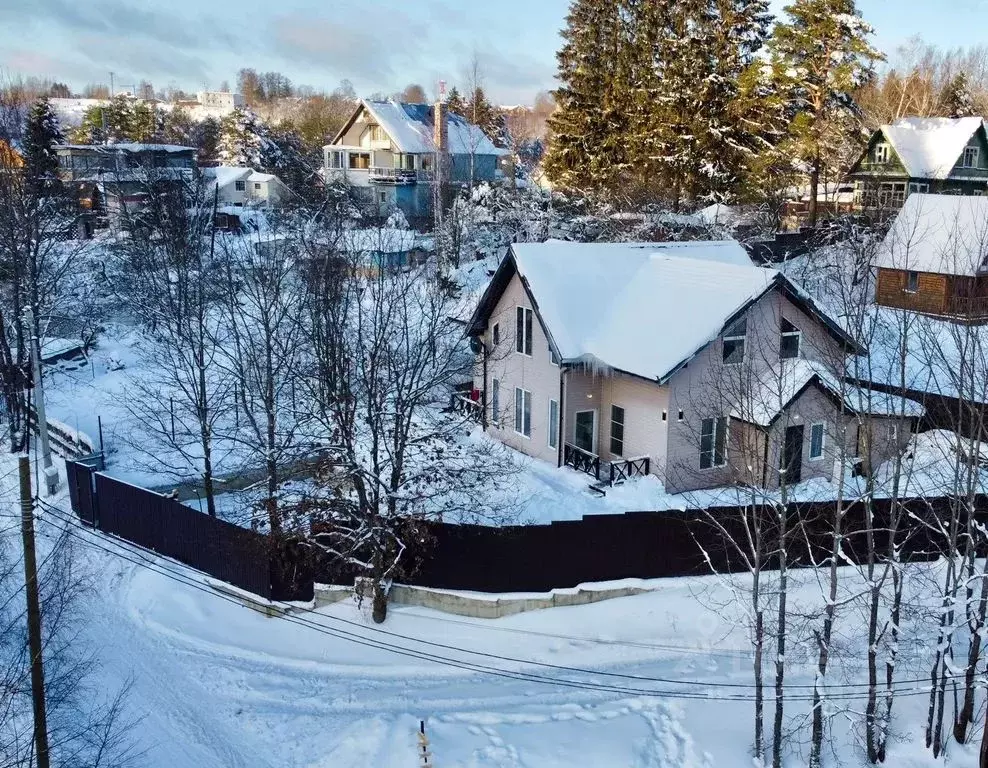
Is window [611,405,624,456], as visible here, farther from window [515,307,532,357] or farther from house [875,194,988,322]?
house [875,194,988,322]

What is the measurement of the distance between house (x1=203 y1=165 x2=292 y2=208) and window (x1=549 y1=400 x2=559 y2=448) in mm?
48869

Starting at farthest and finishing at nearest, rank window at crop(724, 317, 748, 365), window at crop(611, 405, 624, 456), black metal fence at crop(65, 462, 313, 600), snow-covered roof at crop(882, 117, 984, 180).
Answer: snow-covered roof at crop(882, 117, 984, 180), window at crop(611, 405, 624, 456), window at crop(724, 317, 748, 365), black metal fence at crop(65, 462, 313, 600)

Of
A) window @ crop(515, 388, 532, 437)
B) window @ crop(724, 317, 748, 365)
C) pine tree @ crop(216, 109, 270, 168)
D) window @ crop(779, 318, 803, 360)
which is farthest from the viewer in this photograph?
pine tree @ crop(216, 109, 270, 168)

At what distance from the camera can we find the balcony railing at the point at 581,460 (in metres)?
22.2

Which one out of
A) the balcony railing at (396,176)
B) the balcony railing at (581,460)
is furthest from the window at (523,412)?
the balcony railing at (396,176)

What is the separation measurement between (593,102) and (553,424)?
33.3m

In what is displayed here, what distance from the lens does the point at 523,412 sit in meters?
24.8

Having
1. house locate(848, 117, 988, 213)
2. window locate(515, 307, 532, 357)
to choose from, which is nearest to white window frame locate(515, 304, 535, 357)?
window locate(515, 307, 532, 357)

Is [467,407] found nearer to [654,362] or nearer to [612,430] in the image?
[612,430]

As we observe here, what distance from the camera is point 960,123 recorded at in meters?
53.1

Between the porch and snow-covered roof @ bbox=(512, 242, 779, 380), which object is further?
the porch

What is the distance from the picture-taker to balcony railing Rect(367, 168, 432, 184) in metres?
60.8

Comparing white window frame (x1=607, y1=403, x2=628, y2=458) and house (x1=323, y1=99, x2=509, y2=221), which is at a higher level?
house (x1=323, y1=99, x2=509, y2=221)

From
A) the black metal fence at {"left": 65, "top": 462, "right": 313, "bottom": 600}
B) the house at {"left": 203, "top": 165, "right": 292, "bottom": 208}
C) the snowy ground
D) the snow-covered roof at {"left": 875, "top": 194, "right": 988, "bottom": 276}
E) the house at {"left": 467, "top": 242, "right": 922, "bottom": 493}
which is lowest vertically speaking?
the snowy ground
